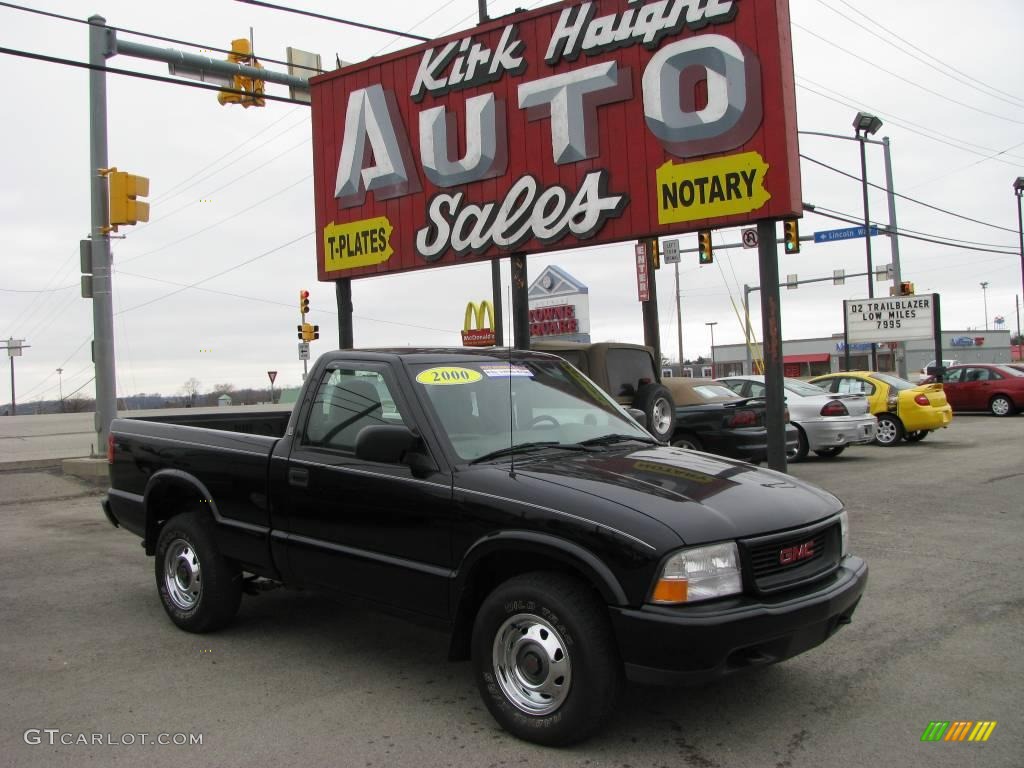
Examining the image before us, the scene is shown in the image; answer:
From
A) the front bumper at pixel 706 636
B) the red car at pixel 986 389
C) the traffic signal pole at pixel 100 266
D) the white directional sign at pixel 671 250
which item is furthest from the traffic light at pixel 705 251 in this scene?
the front bumper at pixel 706 636

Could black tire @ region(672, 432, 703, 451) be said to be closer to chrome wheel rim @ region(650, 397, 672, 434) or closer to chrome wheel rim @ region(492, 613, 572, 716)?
chrome wheel rim @ region(650, 397, 672, 434)

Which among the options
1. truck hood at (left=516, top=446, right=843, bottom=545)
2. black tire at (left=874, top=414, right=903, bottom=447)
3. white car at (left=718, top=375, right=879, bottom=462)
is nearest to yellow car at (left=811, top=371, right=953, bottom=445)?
black tire at (left=874, top=414, right=903, bottom=447)

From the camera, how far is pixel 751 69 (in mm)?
8984

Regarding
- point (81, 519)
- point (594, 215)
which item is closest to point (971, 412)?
point (594, 215)

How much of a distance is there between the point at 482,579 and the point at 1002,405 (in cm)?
2434

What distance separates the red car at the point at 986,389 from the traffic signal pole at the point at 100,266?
20580 mm

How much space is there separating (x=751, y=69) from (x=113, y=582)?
7635mm

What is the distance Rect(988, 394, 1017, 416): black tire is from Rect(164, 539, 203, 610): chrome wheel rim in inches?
950

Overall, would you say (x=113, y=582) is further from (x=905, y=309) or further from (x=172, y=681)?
(x=905, y=309)

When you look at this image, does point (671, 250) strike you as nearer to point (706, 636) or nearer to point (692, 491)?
Result: point (692, 491)

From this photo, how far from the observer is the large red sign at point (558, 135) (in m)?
9.04

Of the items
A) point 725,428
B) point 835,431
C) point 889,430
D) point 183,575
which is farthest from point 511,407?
point 889,430

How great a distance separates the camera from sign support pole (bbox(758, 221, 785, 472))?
901 cm

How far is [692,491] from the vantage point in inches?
149
